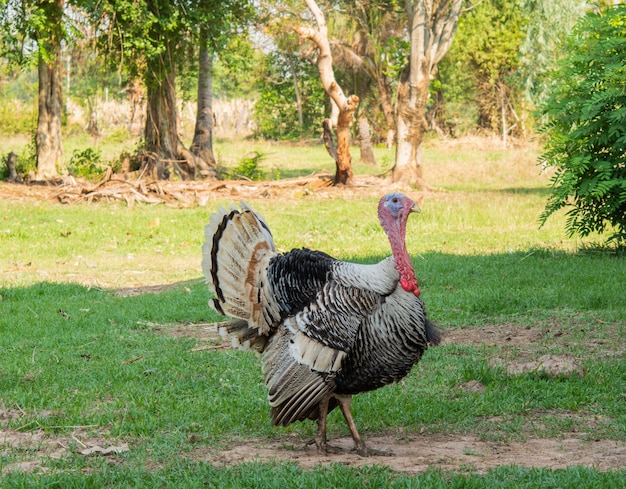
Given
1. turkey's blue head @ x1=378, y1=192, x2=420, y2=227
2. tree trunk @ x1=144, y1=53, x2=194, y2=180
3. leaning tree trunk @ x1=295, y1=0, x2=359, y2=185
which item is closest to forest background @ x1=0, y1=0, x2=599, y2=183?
tree trunk @ x1=144, y1=53, x2=194, y2=180

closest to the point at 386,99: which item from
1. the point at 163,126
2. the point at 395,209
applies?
the point at 163,126

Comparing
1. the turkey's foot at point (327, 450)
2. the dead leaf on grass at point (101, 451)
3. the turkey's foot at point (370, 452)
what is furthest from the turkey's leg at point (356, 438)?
the dead leaf on grass at point (101, 451)

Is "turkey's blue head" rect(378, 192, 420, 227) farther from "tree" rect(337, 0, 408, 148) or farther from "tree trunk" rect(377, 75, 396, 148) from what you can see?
"tree trunk" rect(377, 75, 396, 148)

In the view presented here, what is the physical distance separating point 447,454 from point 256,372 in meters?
2.42

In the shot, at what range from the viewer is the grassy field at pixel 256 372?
5004 millimetres

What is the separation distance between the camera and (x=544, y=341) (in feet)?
26.9

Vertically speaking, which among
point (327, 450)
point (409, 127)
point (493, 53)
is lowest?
point (327, 450)

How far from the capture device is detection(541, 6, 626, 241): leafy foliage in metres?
11.8

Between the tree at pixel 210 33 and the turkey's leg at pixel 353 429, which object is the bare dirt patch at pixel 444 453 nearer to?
the turkey's leg at pixel 353 429

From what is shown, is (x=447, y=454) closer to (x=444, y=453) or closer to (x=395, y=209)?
(x=444, y=453)

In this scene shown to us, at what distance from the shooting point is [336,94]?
2128 cm

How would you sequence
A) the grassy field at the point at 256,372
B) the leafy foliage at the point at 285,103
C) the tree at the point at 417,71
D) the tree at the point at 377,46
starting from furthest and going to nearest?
the leafy foliage at the point at 285,103 < the tree at the point at 377,46 < the tree at the point at 417,71 < the grassy field at the point at 256,372

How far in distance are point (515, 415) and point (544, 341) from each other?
2224 millimetres

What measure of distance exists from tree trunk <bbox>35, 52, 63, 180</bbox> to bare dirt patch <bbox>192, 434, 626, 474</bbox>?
693 inches
